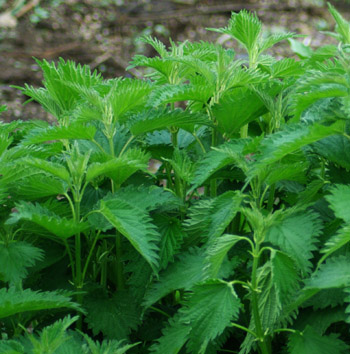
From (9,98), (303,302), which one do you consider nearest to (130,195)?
(303,302)

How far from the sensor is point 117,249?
1445 millimetres

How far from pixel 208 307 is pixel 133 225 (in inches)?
8.3

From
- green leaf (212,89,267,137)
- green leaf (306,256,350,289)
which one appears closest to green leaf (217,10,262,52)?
green leaf (212,89,267,137)

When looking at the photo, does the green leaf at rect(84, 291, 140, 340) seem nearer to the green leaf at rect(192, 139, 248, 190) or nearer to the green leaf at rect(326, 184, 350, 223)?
the green leaf at rect(192, 139, 248, 190)

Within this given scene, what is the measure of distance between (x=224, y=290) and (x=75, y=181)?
0.38m

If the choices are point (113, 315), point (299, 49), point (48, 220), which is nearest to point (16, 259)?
point (48, 220)

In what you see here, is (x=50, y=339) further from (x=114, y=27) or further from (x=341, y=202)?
(x=114, y=27)

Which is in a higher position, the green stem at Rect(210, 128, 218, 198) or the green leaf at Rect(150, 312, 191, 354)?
the green stem at Rect(210, 128, 218, 198)

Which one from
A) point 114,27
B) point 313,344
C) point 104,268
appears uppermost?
point 114,27

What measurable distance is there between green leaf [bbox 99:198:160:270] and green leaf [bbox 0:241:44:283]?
0.19m

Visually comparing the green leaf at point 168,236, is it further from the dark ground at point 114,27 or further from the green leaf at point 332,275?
the dark ground at point 114,27

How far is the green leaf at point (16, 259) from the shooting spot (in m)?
1.30

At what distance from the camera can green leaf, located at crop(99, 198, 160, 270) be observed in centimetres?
122

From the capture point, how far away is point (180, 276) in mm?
1329
